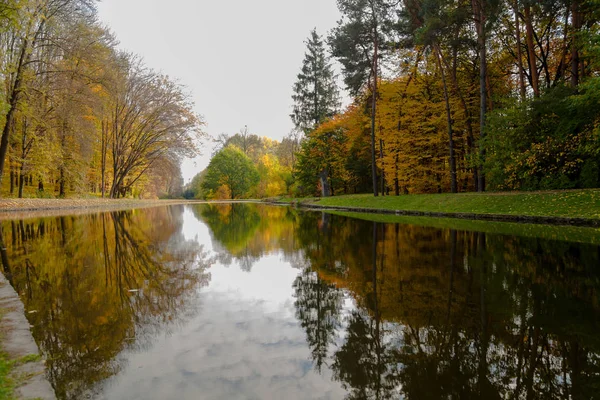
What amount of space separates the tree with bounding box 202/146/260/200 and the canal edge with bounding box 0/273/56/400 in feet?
229

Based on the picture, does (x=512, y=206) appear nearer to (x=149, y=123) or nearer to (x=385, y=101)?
(x=385, y=101)

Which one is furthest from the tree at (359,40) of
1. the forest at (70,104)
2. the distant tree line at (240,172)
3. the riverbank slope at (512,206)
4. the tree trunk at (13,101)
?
the distant tree line at (240,172)

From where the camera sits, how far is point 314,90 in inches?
1682

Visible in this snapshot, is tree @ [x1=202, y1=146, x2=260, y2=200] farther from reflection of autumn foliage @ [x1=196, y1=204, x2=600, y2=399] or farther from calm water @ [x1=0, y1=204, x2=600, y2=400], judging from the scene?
reflection of autumn foliage @ [x1=196, y1=204, x2=600, y2=399]

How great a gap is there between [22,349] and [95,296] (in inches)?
79.5

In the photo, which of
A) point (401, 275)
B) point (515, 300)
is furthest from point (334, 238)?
point (515, 300)

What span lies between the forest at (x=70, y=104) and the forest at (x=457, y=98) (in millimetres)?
16729

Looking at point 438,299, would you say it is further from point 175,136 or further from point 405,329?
point 175,136

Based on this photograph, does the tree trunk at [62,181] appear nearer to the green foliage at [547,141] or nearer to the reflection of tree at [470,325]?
the reflection of tree at [470,325]

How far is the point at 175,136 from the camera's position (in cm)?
4294

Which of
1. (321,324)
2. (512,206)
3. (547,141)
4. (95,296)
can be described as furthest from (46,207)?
(547,141)

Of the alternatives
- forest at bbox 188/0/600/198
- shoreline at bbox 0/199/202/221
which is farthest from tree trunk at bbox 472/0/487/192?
shoreline at bbox 0/199/202/221

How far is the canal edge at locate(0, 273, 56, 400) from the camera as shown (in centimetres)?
243

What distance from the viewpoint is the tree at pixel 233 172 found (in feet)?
239
